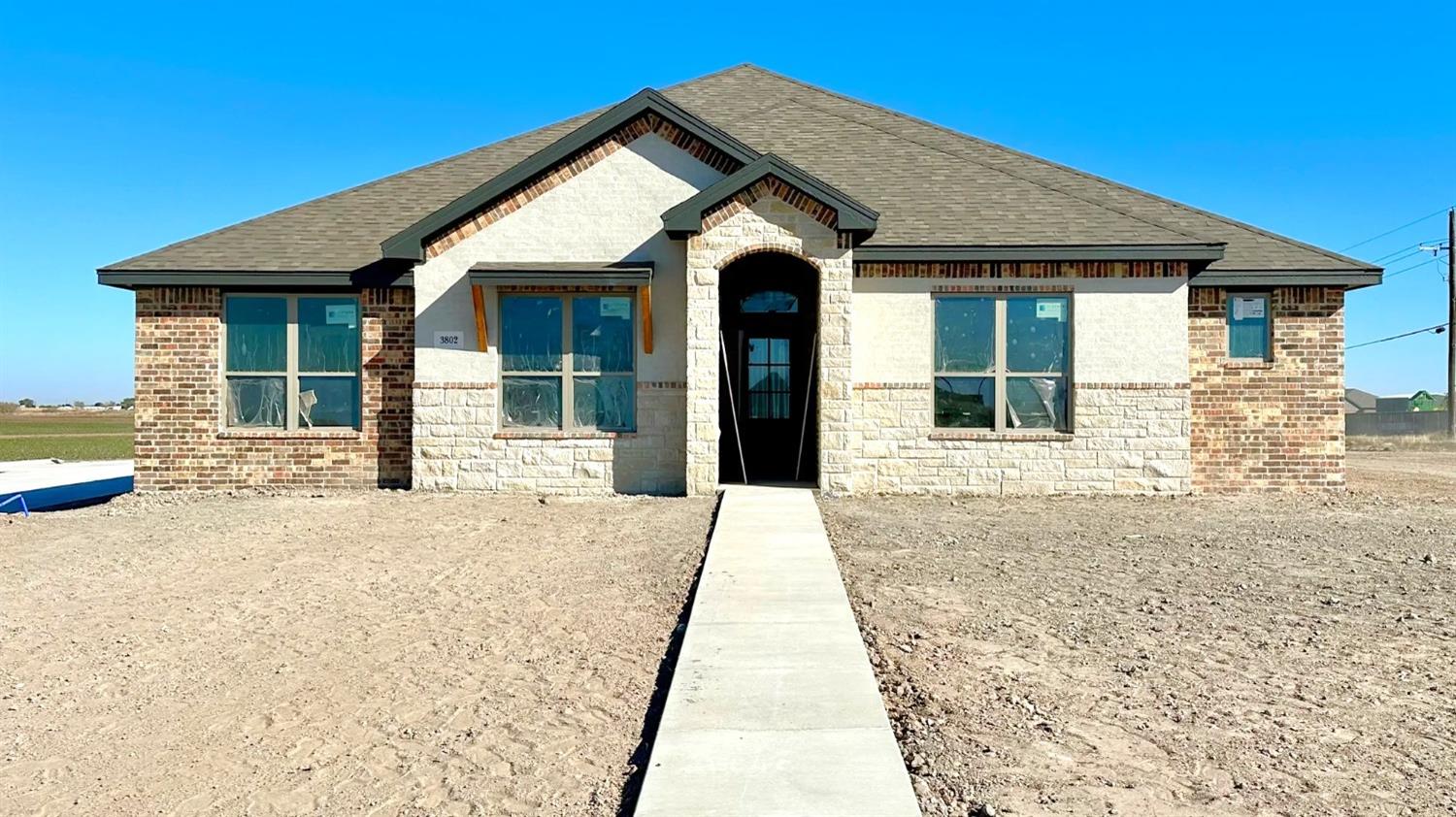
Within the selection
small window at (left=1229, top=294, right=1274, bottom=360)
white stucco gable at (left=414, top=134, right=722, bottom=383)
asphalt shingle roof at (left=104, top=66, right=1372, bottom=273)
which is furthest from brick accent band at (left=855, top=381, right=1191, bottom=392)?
white stucco gable at (left=414, top=134, right=722, bottom=383)

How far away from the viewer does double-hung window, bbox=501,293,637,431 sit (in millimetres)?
12570

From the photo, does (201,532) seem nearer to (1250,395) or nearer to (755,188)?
(755,188)

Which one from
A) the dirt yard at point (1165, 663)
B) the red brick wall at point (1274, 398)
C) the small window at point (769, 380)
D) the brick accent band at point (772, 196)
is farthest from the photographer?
the small window at point (769, 380)

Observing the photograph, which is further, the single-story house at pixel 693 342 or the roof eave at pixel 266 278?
the roof eave at pixel 266 278

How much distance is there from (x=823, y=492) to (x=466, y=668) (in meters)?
7.38

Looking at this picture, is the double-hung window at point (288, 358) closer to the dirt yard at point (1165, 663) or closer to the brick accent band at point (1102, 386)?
the brick accent band at point (1102, 386)

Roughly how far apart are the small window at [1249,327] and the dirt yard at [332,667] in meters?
8.54

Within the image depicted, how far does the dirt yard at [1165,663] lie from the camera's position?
360cm

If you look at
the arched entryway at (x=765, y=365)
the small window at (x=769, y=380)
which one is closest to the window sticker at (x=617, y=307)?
the arched entryway at (x=765, y=365)

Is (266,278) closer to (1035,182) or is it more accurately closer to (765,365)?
(765,365)

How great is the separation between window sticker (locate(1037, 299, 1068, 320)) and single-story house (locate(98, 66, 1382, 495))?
0.12ft

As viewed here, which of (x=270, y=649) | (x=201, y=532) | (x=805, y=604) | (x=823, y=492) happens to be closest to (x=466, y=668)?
(x=270, y=649)

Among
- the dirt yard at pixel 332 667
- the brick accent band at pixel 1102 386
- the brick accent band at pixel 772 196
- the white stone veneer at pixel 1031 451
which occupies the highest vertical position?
the brick accent band at pixel 772 196

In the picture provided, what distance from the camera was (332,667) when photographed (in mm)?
5211
